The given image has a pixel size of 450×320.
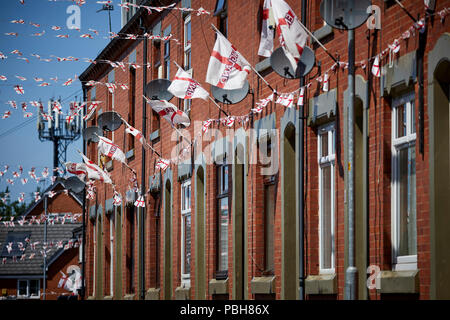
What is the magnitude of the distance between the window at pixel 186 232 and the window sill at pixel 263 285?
4.91 metres

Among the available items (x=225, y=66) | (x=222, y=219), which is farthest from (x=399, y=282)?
(x=222, y=219)

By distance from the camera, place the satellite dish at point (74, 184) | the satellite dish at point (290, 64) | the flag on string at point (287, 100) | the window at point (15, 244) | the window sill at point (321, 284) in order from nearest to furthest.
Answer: the satellite dish at point (290, 64) < the window sill at point (321, 284) < the flag on string at point (287, 100) < the satellite dish at point (74, 184) < the window at point (15, 244)

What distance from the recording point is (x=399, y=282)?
1230 centimetres

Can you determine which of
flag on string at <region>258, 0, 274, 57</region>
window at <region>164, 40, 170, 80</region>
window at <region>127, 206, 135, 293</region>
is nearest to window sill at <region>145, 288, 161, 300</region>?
window at <region>127, 206, 135, 293</region>

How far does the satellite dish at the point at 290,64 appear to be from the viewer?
13891 millimetres

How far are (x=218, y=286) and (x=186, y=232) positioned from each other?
335 cm

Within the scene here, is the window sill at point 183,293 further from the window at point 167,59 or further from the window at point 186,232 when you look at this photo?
the window at point 167,59

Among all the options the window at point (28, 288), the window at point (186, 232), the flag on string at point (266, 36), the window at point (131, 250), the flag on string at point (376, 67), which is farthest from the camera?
the window at point (28, 288)

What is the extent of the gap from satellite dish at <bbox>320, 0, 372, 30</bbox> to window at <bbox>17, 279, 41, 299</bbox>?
52079 mm

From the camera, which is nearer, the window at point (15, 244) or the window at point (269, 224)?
the window at point (269, 224)

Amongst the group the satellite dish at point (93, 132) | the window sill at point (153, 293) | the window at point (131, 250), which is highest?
the satellite dish at point (93, 132)

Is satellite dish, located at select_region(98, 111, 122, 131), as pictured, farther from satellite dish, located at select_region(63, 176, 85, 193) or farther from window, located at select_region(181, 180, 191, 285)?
satellite dish, located at select_region(63, 176, 85, 193)

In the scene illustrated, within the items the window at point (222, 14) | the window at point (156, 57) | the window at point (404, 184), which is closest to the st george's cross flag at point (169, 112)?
the window at point (222, 14)

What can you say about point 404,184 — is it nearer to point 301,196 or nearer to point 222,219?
point 301,196
